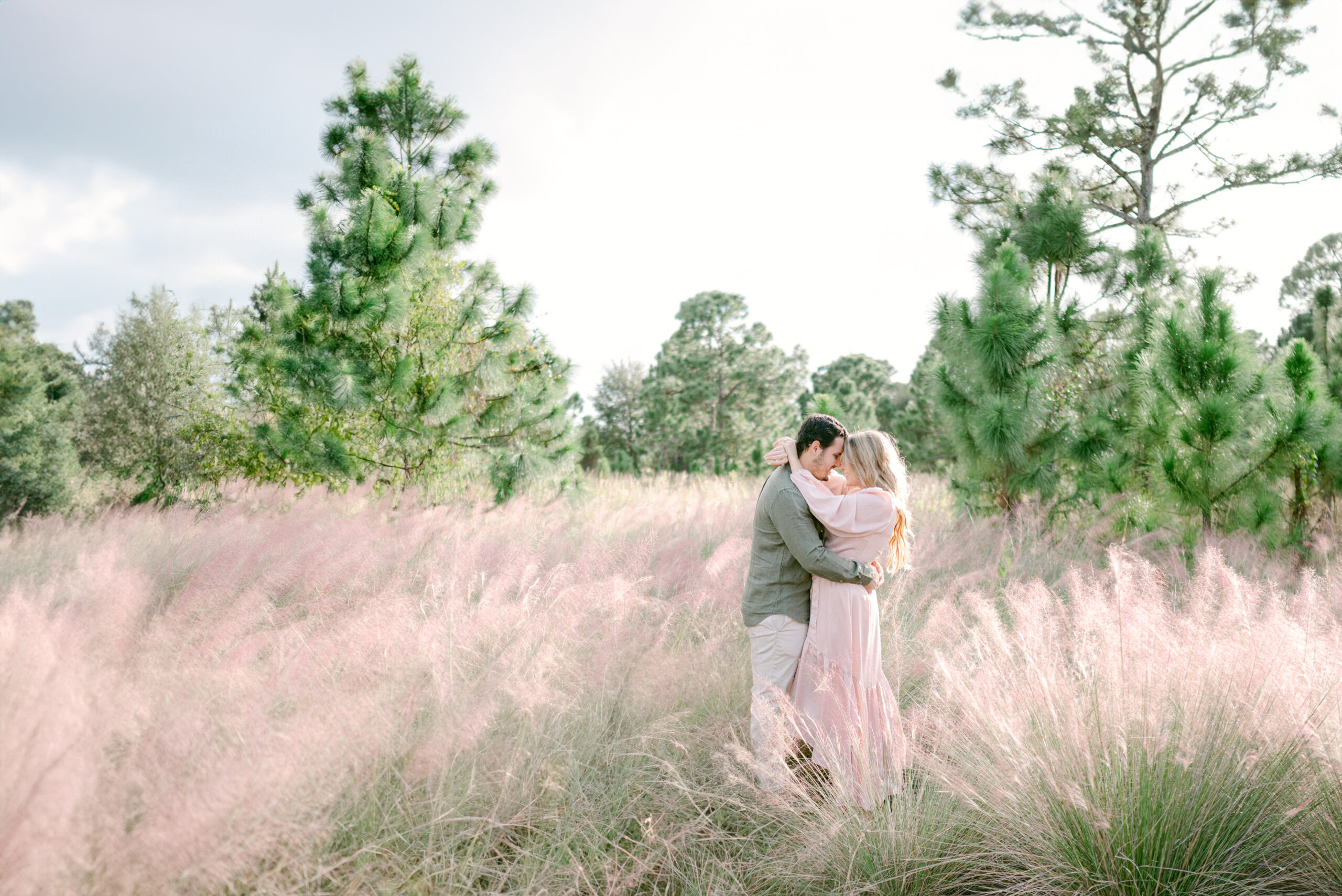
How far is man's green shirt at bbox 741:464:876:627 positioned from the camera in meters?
2.94

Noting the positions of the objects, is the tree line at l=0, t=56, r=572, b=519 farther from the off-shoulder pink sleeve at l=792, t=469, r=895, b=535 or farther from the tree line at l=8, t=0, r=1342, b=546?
the off-shoulder pink sleeve at l=792, t=469, r=895, b=535

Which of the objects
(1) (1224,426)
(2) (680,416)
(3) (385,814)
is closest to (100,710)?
(3) (385,814)

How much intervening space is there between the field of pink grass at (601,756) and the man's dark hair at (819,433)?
0.97 metres

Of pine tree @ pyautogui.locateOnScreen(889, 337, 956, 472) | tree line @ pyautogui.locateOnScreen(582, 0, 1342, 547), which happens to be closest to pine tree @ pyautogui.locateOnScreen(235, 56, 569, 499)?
tree line @ pyautogui.locateOnScreen(582, 0, 1342, 547)

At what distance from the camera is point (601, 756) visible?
2932mm

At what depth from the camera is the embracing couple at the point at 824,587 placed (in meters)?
2.83

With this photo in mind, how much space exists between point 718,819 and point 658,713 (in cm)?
64

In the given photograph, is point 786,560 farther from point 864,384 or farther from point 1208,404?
point 864,384

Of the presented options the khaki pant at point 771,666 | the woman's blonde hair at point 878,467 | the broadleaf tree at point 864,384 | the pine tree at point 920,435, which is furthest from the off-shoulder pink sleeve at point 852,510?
the broadleaf tree at point 864,384

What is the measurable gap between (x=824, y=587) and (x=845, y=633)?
0.72 ft

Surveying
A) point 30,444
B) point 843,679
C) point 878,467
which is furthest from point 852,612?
point 30,444

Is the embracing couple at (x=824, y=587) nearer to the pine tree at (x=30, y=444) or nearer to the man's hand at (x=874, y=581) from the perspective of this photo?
the man's hand at (x=874, y=581)

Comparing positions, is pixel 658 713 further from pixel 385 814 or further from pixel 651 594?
pixel 651 594

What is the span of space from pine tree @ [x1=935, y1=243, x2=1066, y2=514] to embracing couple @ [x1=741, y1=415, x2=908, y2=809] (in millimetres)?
4901
